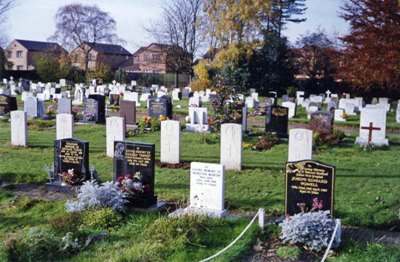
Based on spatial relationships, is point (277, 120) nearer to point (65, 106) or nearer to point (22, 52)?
point (65, 106)

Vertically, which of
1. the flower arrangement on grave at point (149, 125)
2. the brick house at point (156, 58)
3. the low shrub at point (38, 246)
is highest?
the brick house at point (156, 58)

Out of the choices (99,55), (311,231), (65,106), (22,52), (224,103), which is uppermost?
(22,52)

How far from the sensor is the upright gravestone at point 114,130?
1458cm

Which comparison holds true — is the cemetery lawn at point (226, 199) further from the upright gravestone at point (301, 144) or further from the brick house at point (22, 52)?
the brick house at point (22, 52)

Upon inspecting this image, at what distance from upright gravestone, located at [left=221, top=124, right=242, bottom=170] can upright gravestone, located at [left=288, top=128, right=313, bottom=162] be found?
1350 mm

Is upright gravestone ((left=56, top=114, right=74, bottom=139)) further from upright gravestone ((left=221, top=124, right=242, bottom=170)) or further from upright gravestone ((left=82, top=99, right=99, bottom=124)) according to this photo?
upright gravestone ((left=82, top=99, right=99, bottom=124))

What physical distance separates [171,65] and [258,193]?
1805 inches

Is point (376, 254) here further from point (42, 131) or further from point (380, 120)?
point (42, 131)

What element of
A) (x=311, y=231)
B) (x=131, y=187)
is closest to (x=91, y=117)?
(x=131, y=187)

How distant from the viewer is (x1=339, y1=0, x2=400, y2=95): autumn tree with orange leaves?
81.1ft

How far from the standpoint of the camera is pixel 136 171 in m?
9.59

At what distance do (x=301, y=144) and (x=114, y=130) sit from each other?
5.72m

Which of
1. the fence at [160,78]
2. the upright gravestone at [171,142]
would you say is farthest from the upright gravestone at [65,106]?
the fence at [160,78]

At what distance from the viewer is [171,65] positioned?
181 ft
